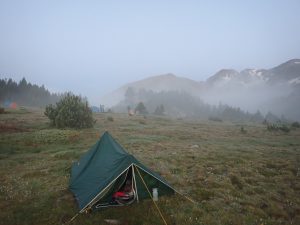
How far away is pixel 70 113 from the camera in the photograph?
35.5 meters

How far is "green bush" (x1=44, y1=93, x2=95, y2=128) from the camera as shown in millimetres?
35438

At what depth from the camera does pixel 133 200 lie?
11.9m

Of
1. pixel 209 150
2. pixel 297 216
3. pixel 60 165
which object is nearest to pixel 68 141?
pixel 60 165

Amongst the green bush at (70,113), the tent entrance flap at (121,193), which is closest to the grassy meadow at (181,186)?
the tent entrance flap at (121,193)

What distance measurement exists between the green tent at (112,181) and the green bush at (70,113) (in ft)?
76.3

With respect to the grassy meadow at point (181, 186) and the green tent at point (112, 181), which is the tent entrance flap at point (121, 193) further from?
the grassy meadow at point (181, 186)

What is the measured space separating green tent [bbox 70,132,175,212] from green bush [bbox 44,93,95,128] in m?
23.3

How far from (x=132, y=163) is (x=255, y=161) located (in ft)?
43.1

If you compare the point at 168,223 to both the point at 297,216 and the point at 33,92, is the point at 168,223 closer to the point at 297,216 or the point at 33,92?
the point at 297,216

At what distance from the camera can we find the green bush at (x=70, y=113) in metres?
35.4

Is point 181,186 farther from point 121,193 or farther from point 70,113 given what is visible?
point 70,113

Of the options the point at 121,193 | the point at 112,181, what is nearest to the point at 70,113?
the point at 121,193

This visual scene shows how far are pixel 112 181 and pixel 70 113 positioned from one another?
26183 mm

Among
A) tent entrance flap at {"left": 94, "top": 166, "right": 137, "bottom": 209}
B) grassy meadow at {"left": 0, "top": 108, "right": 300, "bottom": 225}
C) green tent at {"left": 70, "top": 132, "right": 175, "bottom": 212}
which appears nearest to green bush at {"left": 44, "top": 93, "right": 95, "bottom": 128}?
grassy meadow at {"left": 0, "top": 108, "right": 300, "bottom": 225}
